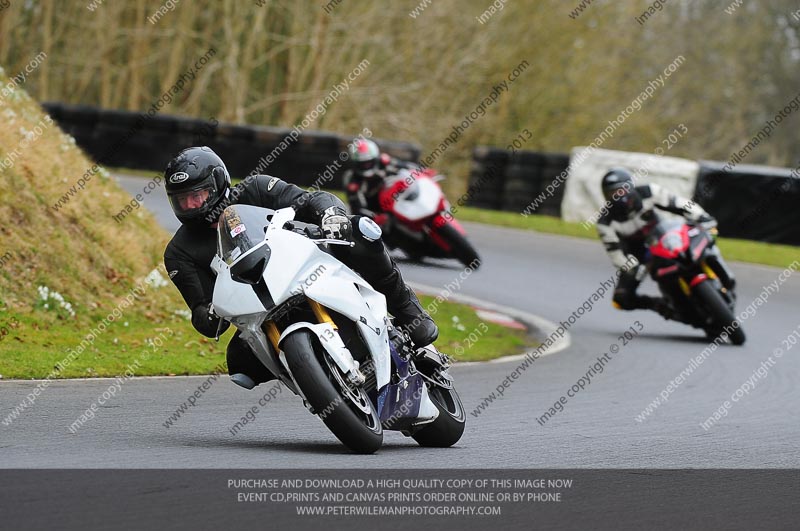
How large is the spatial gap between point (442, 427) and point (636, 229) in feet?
21.0

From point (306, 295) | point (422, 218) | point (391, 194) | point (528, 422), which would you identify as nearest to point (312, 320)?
point (306, 295)

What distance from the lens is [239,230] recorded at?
5625 mm

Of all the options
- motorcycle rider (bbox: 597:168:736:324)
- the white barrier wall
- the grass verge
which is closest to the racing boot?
the grass verge

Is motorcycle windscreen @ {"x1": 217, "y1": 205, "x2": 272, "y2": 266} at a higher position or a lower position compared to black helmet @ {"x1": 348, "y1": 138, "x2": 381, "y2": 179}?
higher

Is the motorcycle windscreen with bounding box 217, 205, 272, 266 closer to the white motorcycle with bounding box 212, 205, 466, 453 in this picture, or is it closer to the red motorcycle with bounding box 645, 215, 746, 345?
the white motorcycle with bounding box 212, 205, 466, 453

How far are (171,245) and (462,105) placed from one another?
25561mm

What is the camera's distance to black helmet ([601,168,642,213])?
1163 cm

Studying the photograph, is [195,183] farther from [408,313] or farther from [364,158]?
[364,158]

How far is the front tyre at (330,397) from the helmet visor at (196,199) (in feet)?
2.87

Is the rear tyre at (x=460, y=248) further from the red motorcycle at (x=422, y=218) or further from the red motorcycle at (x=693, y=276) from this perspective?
the red motorcycle at (x=693, y=276)

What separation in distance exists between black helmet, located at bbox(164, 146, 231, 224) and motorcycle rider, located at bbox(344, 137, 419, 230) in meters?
8.58

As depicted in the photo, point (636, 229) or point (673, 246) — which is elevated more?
point (673, 246)
